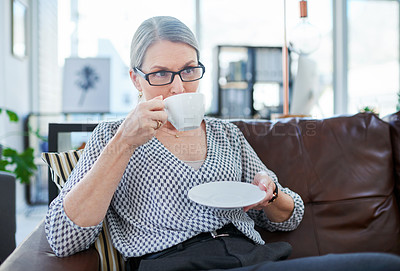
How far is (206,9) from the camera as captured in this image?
15.5 ft

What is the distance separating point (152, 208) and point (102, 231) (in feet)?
0.65

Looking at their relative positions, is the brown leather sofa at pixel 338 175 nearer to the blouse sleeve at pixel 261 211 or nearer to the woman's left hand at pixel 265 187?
the blouse sleeve at pixel 261 211

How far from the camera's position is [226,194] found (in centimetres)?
99

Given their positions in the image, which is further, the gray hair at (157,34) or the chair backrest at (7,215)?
the chair backrest at (7,215)

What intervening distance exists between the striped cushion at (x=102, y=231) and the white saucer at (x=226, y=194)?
337 millimetres

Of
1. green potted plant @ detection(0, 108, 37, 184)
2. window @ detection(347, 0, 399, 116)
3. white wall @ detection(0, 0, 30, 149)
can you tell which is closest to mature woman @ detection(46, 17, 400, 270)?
green potted plant @ detection(0, 108, 37, 184)

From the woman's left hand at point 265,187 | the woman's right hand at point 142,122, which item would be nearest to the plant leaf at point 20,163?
the woman's right hand at point 142,122

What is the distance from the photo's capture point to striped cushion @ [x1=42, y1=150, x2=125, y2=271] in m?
1.04

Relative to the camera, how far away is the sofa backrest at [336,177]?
51.7 inches

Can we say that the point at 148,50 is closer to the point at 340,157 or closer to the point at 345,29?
the point at 340,157

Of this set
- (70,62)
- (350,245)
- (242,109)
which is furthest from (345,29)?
(350,245)

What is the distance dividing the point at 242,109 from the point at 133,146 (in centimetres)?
382

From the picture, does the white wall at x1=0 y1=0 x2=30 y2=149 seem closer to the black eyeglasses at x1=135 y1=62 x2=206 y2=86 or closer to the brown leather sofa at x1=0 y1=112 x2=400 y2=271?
the black eyeglasses at x1=135 y1=62 x2=206 y2=86

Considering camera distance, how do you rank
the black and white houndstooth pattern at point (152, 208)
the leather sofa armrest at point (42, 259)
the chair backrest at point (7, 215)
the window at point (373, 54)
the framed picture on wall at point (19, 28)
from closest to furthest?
1. the leather sofa armrest at point (42, 259)
2. the black and white houndstooth pattern at point (152, 208)
3. the chair backrest at point (7, 215)
4. the framed picture on wall at point (19, 28)
5. the window at point (373, 54)
